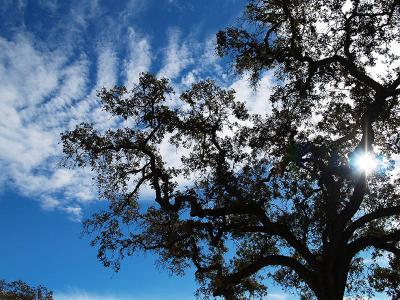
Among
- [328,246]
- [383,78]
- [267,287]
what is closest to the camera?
[328,246]

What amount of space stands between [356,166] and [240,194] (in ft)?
17.8

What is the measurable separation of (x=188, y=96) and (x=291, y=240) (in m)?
8.88

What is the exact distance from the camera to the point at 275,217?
20.3 meters

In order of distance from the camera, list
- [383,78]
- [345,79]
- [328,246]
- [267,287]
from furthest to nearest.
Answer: [267,287], [345,79], [383,78], [328,246]

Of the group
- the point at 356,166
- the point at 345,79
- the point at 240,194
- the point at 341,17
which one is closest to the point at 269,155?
the point at 240,194

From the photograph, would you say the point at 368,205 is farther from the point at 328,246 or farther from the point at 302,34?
the point at 302,34

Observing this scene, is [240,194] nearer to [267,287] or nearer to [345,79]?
[267,287]

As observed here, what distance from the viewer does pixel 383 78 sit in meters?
19.6

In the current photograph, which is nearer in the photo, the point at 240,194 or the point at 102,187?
the point at 240,194

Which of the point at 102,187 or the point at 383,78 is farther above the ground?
the point at 383,78

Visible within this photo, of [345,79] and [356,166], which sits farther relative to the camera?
[345,79]

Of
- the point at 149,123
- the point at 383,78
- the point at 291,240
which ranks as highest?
the point at 383,78

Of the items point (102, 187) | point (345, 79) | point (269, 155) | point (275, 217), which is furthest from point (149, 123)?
point (345, 79)

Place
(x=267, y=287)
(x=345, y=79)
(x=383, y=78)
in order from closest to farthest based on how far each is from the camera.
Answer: (x=383, y=78)
(x=345, y=79)
(x=267, y=287)
